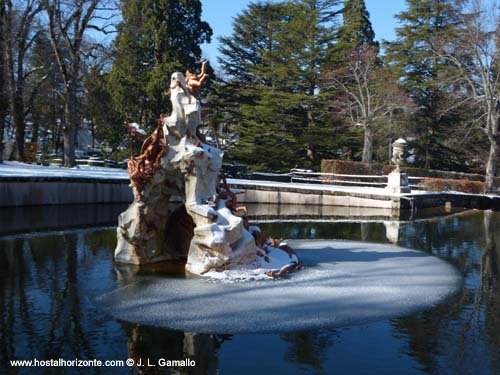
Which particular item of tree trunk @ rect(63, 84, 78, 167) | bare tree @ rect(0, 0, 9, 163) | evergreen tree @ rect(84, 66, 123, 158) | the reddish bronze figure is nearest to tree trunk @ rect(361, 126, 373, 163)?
evergreen tree @ rect(84, 66, 123, 158)

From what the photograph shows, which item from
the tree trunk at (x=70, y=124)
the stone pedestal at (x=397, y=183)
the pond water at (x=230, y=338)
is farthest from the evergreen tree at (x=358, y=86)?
the pond water at (x=230, y=338)

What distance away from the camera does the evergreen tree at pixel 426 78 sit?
39175 millimetres

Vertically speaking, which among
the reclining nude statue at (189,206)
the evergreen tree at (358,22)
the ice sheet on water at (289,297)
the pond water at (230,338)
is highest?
the evergreen tree at (358,22)

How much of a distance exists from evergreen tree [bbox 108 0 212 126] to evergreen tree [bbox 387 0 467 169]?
15989mm

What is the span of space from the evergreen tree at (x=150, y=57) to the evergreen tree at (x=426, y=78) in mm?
15989

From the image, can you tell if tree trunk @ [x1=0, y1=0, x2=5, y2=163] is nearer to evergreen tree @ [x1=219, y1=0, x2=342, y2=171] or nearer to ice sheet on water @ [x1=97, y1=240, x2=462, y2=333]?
evergreen tree @ [x1=219, y1=0, x2=342, y2=171]

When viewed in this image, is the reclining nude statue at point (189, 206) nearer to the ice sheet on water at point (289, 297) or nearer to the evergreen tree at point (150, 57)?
the ice sheet on water at point (289, 297)

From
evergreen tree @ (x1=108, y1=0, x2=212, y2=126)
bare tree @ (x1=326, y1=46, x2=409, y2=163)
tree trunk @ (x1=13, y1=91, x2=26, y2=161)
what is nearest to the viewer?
tree trunk @ (x1=13, y1=91, x2=26, y2=161)

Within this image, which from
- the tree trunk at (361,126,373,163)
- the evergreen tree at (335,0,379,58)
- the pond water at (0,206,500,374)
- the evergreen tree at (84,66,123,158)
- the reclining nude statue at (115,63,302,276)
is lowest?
the pond water at (0,206,500,374)

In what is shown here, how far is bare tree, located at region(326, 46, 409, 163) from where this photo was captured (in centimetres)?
3638

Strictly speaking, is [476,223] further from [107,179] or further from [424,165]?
[424,165]

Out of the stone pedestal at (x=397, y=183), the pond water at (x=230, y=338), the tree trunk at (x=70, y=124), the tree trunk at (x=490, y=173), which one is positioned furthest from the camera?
the tree trunk at (x=490, y=173)

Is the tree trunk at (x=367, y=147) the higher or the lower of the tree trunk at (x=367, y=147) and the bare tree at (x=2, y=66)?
the lower

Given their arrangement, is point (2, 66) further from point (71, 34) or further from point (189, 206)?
point (189, 206)
